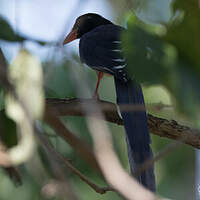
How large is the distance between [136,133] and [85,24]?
3123 mm

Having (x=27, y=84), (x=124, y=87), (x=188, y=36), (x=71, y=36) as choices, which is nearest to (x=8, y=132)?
(x=27, y=84)

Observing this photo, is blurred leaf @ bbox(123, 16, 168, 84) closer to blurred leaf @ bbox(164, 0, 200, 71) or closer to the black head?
blurred leaf @ bbox(164, 0, 200, 71)

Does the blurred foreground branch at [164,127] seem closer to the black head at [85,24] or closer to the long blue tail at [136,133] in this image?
the long blue tail at [136,133]

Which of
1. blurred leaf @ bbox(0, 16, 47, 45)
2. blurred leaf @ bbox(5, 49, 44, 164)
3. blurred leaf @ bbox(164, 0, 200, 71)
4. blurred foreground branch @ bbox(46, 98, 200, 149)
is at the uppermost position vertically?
blurred leaf @ bbox(164, 0, 200, 71)

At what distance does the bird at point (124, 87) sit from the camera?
9.18 feet

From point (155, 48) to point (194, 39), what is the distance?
0.15 metres

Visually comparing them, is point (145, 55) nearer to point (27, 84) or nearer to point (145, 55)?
point (145, 55)

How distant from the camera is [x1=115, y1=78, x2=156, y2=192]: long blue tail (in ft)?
8.87

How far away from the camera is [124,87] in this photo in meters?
3.53

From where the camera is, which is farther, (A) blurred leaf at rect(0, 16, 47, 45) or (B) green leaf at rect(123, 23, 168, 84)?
(A) blurred leaf at rect(0, 16, 47, 45)

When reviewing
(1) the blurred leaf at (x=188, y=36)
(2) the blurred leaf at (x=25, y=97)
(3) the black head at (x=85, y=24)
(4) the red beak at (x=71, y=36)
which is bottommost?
(4) the red beak at (x=71, y=36)

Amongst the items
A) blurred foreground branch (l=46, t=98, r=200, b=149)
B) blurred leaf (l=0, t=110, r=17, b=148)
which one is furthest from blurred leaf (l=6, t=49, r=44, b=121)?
blurred foreground branch (l=46, t=98, r=200, b=149)

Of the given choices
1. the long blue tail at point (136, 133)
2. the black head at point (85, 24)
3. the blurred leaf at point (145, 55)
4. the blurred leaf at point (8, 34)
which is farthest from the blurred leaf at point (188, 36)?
the black head at point (85, 24)

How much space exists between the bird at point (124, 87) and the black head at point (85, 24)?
0.81 metres
